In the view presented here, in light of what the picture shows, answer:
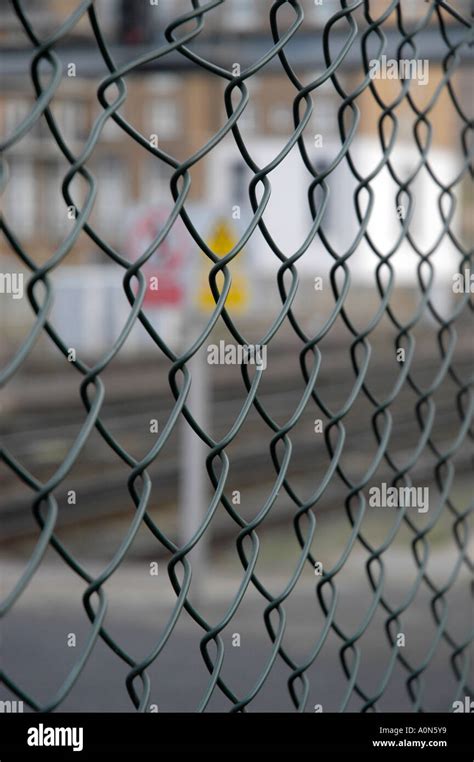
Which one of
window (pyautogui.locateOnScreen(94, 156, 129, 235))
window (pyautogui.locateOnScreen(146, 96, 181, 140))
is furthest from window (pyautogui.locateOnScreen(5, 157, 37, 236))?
window (pyautogui.locateOnScreen(146, 96, 181, 140))

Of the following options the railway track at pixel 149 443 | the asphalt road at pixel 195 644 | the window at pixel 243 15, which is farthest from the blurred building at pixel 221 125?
the railway track at pixel 149 443

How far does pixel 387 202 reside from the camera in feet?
21.5

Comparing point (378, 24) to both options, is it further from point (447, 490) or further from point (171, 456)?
point (171, 456)

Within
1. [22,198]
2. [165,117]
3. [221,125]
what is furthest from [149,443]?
[22,198]

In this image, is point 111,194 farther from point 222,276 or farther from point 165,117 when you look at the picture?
point 222,276

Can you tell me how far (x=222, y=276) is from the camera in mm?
4777

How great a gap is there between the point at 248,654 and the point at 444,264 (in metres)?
3.39

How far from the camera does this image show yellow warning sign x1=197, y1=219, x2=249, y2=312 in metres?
4.85

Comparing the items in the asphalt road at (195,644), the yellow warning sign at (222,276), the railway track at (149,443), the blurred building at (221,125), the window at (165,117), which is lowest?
the asphalt road at (195,644)

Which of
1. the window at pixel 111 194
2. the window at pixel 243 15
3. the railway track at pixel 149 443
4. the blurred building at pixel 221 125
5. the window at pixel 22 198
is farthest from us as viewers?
the window at pixel 111 194

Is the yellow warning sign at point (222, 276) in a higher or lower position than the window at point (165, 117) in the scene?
lower

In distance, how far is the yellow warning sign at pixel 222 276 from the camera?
4.85 metres

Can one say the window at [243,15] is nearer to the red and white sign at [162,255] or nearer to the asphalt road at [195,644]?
the red and white sign at [162,255]
